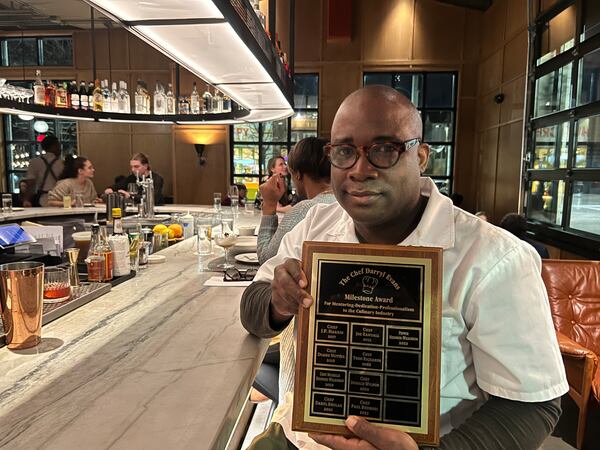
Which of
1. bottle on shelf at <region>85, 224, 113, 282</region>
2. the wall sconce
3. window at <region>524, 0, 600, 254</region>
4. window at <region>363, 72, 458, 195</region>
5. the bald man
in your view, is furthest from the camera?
the wall sconce

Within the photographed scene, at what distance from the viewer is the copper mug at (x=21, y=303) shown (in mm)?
1027

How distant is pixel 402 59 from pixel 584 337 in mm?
6508

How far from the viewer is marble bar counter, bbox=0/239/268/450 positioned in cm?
75

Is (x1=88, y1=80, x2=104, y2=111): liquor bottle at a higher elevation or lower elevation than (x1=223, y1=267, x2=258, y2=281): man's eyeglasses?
higher

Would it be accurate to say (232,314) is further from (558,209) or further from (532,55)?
(532,55)

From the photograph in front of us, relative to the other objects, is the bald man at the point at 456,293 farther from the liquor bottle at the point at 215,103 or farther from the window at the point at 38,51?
the window at the point at 38,51

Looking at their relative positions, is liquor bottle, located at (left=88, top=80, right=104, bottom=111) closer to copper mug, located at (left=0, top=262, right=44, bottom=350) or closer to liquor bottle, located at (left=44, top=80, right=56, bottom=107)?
liquor bottle, located at (left=44, top=80, right=56, bottom=107)

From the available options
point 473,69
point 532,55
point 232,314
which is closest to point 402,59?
point 473,69

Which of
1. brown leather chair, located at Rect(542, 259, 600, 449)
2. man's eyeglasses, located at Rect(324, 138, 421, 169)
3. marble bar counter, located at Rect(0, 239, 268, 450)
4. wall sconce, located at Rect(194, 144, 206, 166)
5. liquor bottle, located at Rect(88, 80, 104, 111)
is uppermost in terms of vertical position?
liquor bottle, located at Rect(88, 80, 104, 111)

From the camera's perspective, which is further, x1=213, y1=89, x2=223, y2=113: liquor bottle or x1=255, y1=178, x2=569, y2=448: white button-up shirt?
x1=213, y1=89, x2=223, y2=113: liquor bottle

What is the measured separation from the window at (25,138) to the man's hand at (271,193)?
8.52 m

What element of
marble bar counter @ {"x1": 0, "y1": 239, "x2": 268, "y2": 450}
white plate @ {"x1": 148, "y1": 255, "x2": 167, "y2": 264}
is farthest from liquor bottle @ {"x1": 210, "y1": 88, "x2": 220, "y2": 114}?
marble bar counter @ {"x1": 0, "y1": 239, "x2": 268, "y2": 450}

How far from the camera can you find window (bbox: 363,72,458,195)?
805 cm

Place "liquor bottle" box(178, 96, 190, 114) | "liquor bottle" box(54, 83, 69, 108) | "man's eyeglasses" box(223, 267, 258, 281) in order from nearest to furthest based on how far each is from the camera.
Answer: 1. "man's eyeglasses" box(223, 267, 258, 281)
2. "liquor bottle" box(54, 83, 69, 108)
3. "liquor bottle" box(178, 96, 190, 114)
